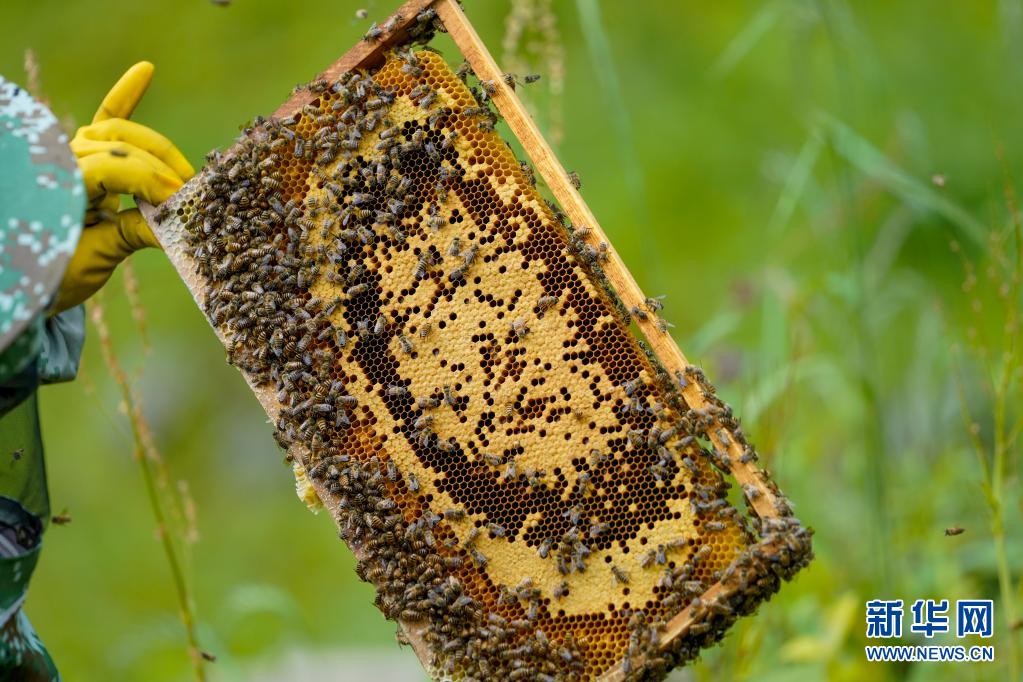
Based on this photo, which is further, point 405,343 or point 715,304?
point 715,304

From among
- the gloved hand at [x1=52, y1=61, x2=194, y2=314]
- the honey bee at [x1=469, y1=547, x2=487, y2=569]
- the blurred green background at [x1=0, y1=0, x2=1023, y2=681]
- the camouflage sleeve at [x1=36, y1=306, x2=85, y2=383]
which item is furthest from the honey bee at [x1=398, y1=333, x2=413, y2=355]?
the blurred green background at [x1=0, y1=0, x2=1023, y2=681]

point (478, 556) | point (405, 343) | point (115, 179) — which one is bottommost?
point (478, 556)

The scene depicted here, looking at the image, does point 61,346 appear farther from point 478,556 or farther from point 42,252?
point 478,556

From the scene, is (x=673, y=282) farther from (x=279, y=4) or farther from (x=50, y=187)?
(x=50, y=187)

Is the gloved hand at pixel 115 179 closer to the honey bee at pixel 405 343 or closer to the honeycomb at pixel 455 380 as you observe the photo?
the honeycomb at pixel 455 380

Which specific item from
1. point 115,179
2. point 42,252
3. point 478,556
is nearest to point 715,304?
point 478,556

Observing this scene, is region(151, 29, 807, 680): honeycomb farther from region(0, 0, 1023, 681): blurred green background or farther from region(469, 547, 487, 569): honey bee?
region(0, 0, 1023, 681): blurred green background

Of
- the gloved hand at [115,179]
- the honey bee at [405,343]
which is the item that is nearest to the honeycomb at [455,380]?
the honey bee at [405,343]
